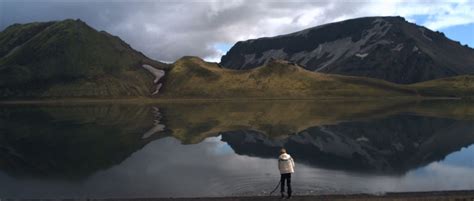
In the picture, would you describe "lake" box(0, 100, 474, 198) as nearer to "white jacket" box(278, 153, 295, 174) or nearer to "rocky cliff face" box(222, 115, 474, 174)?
"rocky cliff face" box(222, 115, 474, 174)

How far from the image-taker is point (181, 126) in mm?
100875

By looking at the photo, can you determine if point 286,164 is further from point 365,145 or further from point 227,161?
point 365,145

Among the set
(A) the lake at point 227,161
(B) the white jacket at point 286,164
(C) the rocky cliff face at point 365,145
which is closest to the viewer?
(B) the white jacket at point 286,164

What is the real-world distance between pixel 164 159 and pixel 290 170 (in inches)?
1179

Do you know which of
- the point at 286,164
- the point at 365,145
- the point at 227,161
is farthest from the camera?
the point at 365,145

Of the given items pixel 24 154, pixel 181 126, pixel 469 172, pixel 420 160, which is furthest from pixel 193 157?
pixel 181 126

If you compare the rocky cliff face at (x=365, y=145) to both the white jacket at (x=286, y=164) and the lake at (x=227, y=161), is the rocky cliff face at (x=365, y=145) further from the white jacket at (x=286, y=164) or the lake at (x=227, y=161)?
the white jacket at (x=286, y=164)

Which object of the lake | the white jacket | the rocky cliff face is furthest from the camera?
the rocky cliff face

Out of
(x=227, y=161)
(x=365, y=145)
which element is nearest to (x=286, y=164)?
(x=227, y=161)

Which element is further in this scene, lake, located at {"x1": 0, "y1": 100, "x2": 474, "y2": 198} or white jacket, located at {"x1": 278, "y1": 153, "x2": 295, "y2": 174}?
lake, located at {"x1": 0, "y1": 100, "x2": 474, "y2": 198}

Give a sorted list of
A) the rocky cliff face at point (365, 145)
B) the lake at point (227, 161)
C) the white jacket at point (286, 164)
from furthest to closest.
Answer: the rocky cliff face at point (365, 145), the lake at point (227, 161), the white jacket at point (286, 164)

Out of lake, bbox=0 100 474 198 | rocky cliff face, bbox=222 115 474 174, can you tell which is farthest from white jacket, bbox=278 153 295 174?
rocky cliff face, bbox=222 115 474 174

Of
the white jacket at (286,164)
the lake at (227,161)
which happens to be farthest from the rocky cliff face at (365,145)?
the white jacket at (286,164)

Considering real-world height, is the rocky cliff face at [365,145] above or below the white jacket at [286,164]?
above
